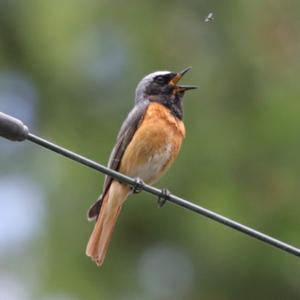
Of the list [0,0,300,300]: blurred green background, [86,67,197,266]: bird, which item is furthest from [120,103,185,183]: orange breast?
[0,0,300,300]: blurred green background

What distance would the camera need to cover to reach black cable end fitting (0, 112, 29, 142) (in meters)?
4.42

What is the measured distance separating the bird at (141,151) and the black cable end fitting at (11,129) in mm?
2063

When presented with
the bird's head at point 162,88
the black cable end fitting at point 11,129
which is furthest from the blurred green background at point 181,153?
the black cable end fitting at point 11,129

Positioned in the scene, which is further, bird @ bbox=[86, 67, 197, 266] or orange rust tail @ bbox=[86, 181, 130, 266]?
orange rust tail @ bbox=[86, 181, 130, 266]

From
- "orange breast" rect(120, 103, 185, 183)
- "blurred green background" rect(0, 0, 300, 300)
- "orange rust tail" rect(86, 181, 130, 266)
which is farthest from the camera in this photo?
"blurred green background" rect(0, 0, 300, 300)

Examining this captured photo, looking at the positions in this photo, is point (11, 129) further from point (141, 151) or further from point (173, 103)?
point (173, 103)

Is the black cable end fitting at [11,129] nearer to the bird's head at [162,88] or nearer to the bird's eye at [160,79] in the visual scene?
the bird's head at [162,88]

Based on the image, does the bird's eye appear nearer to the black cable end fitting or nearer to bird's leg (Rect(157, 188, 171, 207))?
bird's leg (Rect(157, 188, 171, 207))

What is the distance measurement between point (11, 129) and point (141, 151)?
6.96ft

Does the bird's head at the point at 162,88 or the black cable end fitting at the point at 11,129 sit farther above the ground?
the black cable end fitting at the point at 11,129

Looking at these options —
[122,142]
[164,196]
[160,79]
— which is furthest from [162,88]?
[164,196]

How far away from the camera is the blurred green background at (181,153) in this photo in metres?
8.62

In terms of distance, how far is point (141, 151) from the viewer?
21.3ft

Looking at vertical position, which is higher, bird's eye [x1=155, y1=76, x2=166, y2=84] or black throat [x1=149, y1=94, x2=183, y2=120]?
bird's eye [x1=155, y1=76, x2=166, y2=84]
